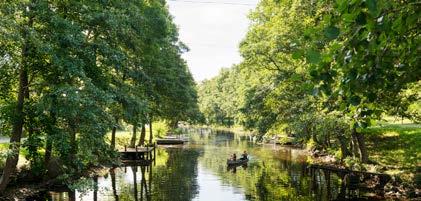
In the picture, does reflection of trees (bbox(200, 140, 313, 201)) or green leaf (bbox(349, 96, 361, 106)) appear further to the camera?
reflection of trees (bbox(200, 140, 313, 201))

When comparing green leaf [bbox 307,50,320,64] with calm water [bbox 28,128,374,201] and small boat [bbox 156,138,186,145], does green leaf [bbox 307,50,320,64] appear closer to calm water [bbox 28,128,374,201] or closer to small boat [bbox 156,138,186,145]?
calm water [bbox 28,128,374,201]

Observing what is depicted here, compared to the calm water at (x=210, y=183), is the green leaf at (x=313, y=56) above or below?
above

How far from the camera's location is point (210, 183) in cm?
3155

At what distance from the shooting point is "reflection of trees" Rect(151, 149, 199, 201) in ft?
87.5

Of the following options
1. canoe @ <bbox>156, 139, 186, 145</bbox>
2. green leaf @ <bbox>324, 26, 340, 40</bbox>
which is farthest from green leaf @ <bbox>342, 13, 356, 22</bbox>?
canoe @ <bbox>156, 139, 186, 145</bbox>

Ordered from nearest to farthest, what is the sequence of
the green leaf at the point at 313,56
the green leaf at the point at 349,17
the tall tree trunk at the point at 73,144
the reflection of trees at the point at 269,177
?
the green leaf at the point at 313,56
the green leaf at the point at 349,17
the tall tree trunk at the point at 73,144
the reflection of trees at the point at 269,177

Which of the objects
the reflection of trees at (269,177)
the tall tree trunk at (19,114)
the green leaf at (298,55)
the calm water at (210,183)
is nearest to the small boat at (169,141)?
the reflection of trees at (269,177)

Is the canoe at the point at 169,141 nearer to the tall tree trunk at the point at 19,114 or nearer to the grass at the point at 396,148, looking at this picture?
the grass at the point at 396,148

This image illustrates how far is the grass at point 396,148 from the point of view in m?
28.8

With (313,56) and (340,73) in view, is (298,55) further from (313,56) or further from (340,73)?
(340,73)

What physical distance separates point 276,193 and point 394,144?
15.6 meters

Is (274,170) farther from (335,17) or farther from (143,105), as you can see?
(335,17)

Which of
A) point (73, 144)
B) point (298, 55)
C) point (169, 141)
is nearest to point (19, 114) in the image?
point (73, 144)

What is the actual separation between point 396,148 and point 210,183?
16.1m
